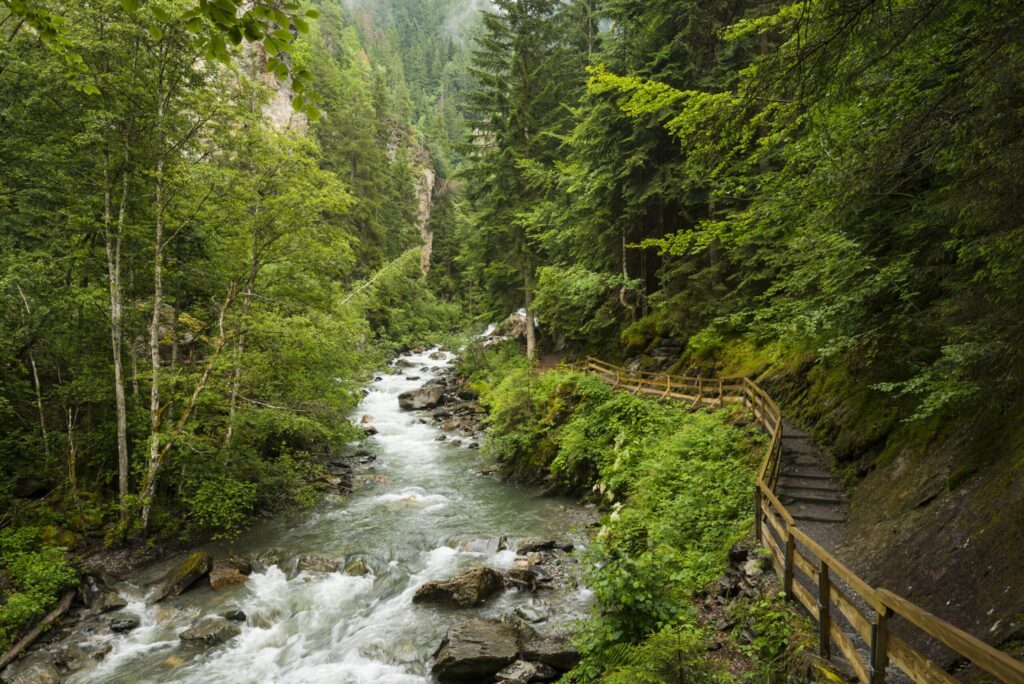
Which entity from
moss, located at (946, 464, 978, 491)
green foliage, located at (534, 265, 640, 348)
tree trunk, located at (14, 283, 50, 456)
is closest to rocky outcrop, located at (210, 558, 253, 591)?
tree trunk, located at (14, 283, 50, 456)

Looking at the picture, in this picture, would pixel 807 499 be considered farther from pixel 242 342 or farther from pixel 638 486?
pixel 242 342

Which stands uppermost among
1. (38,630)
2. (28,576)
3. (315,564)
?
(28,576)

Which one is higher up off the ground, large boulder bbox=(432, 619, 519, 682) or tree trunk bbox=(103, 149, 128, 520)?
tree trunk bbox=(103, 149, 128, 520)

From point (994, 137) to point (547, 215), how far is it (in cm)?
1908

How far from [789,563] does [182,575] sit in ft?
39.6

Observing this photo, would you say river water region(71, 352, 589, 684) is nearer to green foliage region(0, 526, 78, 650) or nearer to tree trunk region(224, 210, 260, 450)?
green foliage region(0, 526, 78, 650)

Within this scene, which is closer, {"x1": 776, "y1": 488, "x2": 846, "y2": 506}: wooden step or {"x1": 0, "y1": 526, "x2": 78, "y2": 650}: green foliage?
{"x1": 0, "y1": 526, "x2": 78, "y2": 650}: green foliage

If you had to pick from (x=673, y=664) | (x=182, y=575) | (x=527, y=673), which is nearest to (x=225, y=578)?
(x=182, y=575)

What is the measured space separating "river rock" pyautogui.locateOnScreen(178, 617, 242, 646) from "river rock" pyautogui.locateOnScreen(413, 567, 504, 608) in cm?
352

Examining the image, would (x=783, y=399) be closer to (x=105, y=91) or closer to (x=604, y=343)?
(x=604, y=343)

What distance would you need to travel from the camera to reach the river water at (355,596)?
8.61m

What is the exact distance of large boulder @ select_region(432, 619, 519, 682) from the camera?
7.70 meters

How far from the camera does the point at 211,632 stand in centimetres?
930

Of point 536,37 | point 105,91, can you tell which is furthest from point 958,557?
point 536,37
